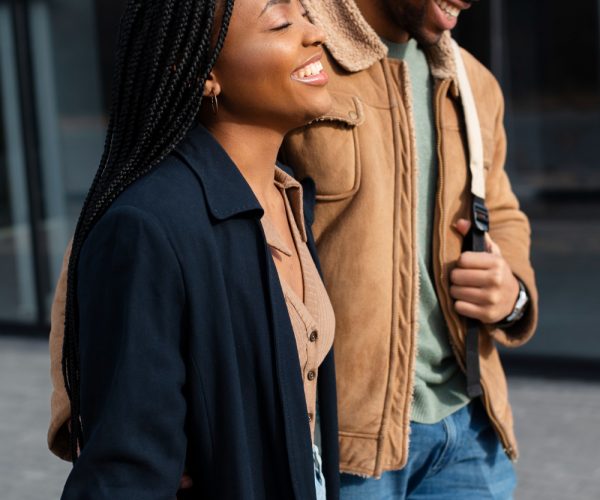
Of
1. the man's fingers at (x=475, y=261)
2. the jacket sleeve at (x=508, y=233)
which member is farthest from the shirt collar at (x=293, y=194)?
the jacket sleeve at (x=508, y=233)

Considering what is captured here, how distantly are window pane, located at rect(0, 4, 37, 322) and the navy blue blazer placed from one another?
6.73m

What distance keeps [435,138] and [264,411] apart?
2.91 feet

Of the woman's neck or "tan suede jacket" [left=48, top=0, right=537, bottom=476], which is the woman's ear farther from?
"tan suede jacket" [left=48, top=0, right=537, bottom=476]

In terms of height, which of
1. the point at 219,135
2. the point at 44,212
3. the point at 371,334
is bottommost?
the point at 44,212

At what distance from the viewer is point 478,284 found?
227 centimetres

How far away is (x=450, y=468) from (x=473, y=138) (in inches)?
27.6

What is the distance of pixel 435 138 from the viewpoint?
2.36m

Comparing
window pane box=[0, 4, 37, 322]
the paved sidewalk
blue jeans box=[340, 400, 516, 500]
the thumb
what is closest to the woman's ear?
the thumb

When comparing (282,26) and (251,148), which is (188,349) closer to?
(251,148)

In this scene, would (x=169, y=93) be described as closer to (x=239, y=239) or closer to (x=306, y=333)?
(x=239, y=239)

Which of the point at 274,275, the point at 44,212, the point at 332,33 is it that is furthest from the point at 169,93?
the point at 44,212

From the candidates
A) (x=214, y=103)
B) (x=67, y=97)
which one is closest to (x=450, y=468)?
(x=214, y=103)

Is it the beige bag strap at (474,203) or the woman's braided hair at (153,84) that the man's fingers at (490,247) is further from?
the woman's braided hair at (153,84)

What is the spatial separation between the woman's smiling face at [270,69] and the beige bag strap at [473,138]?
595mm
